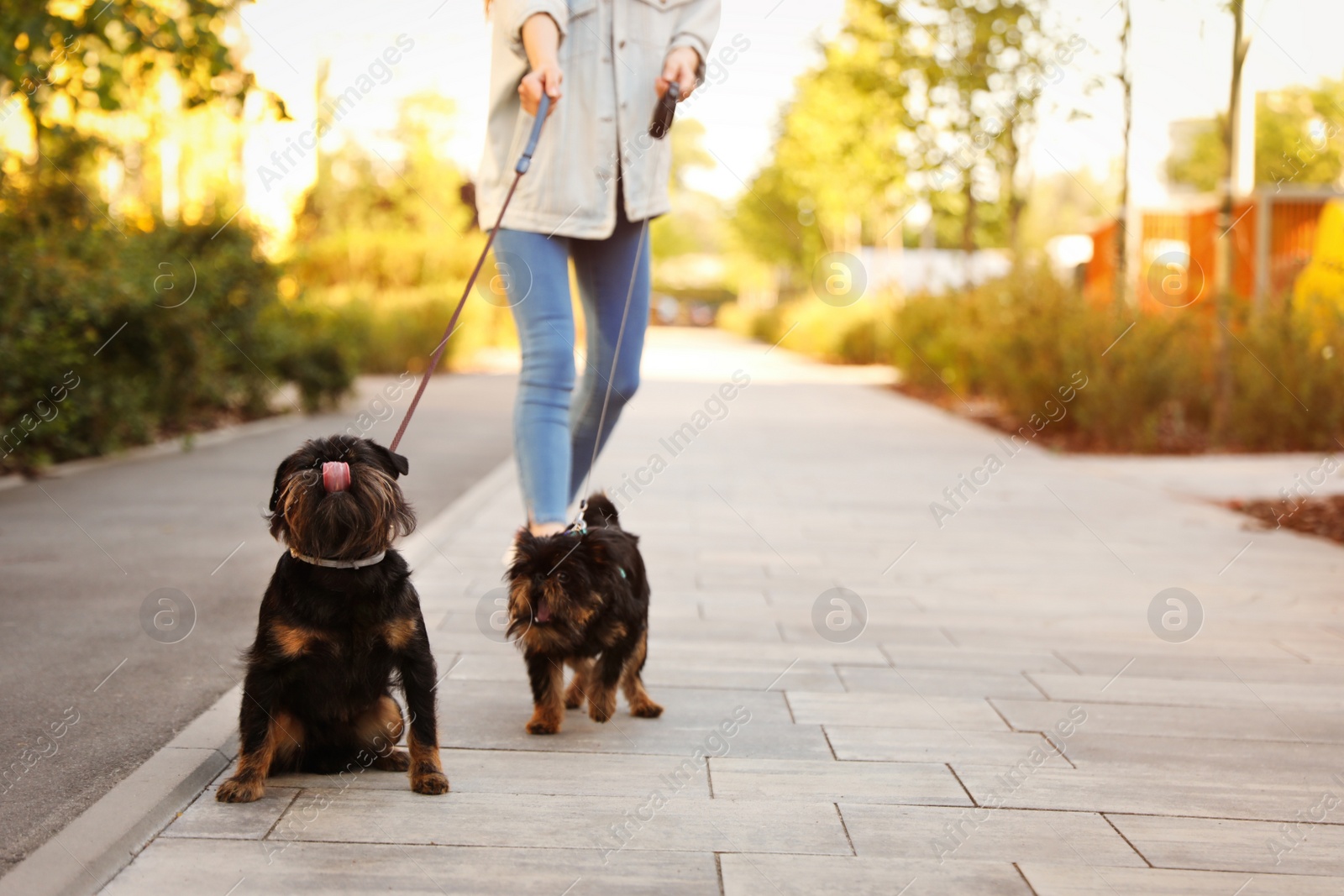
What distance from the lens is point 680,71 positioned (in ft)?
12.0

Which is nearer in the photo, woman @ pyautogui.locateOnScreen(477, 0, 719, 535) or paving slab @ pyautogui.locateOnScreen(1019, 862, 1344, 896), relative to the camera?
paving slab @ pyautogui.locateOnScreen(1019, 862, 1344, 896)

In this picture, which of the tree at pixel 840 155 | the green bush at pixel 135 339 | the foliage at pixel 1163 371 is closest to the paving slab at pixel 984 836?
the green bush at pixel 135 339

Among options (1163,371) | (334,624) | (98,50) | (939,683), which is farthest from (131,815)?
(1163,371)

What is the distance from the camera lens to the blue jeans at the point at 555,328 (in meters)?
3.67

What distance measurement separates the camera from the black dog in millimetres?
3055

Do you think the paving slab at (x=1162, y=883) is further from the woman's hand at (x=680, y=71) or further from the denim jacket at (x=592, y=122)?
the woman's hand at (x=680, y=71)

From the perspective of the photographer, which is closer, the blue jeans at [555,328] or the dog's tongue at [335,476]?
the dog's tongue at [335,476]

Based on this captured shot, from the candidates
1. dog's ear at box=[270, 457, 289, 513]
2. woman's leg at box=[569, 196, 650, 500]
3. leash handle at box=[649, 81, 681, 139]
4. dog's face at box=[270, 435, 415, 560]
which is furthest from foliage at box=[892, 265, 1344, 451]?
dog's ear at box=[270, 457, 289, 513]

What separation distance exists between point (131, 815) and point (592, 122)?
227cm

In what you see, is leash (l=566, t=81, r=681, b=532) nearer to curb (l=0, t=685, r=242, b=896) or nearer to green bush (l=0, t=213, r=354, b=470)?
curb (l=0, t=685, r=242, b=896)

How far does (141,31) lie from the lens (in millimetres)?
8211

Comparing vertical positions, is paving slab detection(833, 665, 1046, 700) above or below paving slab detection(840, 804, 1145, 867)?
below

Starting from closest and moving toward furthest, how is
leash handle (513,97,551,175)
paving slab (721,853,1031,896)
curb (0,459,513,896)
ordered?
curb (0,459,513,896)
paving slab (721,853,1031,896)
leash handle (513,97,551,175)

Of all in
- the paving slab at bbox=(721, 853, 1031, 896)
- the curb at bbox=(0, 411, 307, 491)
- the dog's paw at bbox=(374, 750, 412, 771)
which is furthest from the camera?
the curb at bbox=(0, 411, 307, 491)
